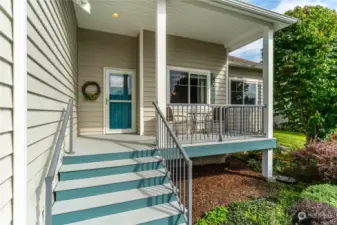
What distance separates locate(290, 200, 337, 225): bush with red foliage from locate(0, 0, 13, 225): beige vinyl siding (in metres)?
3.61

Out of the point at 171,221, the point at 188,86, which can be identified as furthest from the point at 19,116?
the point at 188,86

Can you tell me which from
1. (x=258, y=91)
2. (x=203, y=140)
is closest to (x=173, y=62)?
(x=203, y=140)

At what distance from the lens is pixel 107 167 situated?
309 cm

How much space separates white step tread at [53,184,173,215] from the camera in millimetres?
2467

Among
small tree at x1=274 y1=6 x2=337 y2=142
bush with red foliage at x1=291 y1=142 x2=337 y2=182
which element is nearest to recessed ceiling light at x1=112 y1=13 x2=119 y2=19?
small tree at x1=274 y1=6 x2=337 y2=142

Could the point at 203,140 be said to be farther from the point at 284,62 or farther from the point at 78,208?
the point at 284,62

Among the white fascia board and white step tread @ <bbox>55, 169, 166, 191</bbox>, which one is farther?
the white fascia board

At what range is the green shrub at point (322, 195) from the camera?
11.3 ft

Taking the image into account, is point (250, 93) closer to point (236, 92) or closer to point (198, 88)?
point (236, 92)

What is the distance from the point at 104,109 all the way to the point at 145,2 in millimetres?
2927

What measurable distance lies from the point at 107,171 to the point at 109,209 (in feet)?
2.03

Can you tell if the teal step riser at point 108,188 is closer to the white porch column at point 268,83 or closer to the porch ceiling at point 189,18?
the white porch column at point 268,83

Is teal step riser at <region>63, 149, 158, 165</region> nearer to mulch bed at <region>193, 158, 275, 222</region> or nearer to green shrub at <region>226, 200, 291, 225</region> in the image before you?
mulch bed at <region>193, 158, 275, 222</region>

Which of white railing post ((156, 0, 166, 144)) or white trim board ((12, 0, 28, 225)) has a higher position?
white railing post ((156, 0, 166, 144))
